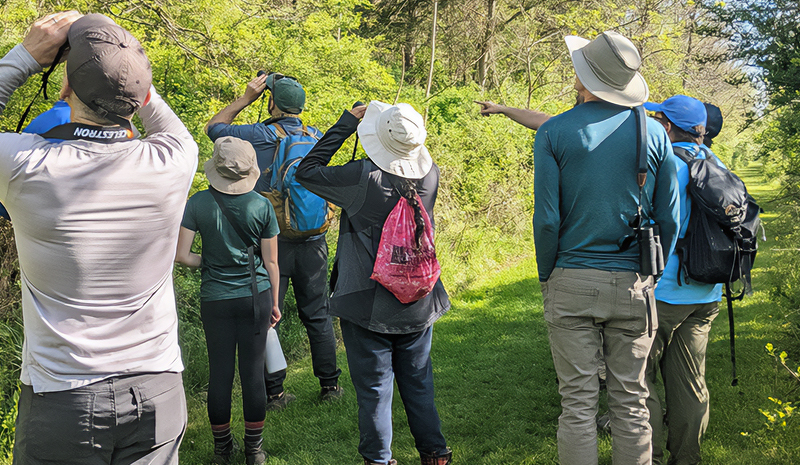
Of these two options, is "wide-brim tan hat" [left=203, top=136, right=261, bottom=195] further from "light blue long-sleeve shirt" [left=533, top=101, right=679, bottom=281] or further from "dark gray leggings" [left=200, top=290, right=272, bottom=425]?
"light blue long-sleeve shirt" [left=533, top=101, right=679, bottom=281]

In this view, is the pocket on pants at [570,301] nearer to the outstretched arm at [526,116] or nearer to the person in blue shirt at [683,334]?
the person in blue shirt at [683,334]

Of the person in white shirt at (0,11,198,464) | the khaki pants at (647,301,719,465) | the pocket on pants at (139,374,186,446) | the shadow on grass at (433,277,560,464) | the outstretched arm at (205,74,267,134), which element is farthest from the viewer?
the shadow on grass at (433,277,560,464)

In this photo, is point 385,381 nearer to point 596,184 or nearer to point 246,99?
point 596,184

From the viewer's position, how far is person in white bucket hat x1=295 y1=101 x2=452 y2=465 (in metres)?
3.25

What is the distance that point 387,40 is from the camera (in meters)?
17.4

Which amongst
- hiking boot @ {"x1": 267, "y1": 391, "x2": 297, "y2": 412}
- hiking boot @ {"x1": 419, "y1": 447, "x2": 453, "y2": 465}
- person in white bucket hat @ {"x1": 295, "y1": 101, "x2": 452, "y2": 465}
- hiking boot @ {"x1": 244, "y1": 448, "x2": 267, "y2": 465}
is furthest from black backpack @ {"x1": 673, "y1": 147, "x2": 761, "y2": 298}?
hiking boot @ {"x1": 267, "y1": 391, "x2": 297, "y2": 412}

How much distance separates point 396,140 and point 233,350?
159 cm

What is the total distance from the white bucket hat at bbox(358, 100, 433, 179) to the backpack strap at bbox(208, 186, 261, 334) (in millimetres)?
917

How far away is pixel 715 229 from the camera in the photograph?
11.5 ft

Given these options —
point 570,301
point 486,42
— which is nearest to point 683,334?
point 570,301

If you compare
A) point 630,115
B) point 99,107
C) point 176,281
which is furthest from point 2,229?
point 630,115

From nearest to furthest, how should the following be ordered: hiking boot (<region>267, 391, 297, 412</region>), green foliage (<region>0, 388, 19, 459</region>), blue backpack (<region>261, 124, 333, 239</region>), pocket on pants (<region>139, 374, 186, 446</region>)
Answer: pocket on pants (<region>139, 374, 186, 446</region>) → green foliage (<region>0, 388, 19, 459</region>) → blue backpack (<region>261, 124, 333, 239</region>) → hiking boot (<region>267, 391, 297, 412</region>)

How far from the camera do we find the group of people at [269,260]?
1.85 m

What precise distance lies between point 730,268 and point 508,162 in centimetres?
863
